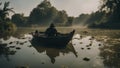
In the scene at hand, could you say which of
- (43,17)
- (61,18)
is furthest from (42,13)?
(61,18)

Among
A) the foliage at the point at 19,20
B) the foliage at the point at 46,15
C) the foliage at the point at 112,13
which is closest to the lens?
the foliage at the point at 112,13

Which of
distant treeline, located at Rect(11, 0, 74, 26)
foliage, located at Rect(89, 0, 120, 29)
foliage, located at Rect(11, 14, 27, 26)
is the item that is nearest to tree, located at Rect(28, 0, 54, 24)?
distant treeline, located at Rect(11, 0, 74, 26)

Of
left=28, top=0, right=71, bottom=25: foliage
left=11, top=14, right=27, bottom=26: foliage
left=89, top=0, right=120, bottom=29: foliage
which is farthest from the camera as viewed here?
left=28, top=0, right=71, bottom=25: foliage

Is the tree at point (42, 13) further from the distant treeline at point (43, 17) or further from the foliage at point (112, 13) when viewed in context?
the foliage at point (112, 13)

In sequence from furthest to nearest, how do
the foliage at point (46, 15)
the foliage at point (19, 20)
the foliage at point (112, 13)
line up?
the foliage at point (46, 15)
the foliage at point (19, 20)
the foliage at point (112, 13)

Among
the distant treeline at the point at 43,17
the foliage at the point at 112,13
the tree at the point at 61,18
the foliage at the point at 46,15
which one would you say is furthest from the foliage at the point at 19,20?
the foliage at the point at 112,13

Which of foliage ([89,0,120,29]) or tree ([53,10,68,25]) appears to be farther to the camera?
tree ([53,10,68,25])

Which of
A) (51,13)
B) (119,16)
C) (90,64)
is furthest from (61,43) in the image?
(51,13)

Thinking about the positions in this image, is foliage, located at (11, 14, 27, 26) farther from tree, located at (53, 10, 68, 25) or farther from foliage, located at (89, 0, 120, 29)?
foliage, located at (89, 0, 120, 29)

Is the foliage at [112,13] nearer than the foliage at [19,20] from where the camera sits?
Yes

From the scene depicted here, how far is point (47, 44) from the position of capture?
23.9 m

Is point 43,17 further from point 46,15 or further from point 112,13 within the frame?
point 112,13

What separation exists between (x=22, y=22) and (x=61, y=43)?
10344 centimetres

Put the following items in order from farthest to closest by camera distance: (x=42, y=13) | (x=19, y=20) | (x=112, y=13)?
(x=42, y=13) < (x=19, y=20) < (x=112, y=13)
